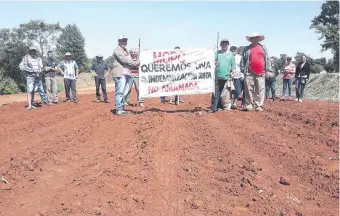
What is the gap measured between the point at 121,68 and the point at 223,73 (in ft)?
7.82

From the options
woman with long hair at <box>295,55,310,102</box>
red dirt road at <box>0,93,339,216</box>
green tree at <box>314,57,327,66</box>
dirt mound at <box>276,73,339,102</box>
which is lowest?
red dirt road at <box>0,93,339,216</box>

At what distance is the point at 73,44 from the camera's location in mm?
41562

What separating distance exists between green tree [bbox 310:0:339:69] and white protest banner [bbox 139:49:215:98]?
104 ft

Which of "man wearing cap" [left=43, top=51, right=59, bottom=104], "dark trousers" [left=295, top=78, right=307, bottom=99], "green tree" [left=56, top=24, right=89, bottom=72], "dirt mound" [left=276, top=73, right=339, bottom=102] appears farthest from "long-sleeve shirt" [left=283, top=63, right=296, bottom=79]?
"green tree" [left=56, top=24, right=89, bottom=72]

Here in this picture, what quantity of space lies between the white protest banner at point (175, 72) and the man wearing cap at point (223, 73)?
9.1 inches

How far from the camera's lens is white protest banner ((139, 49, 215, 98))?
913 centimetres

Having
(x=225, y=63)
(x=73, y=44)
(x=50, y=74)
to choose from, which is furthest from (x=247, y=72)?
(x=73, y=44)

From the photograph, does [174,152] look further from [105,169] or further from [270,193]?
[270,193]

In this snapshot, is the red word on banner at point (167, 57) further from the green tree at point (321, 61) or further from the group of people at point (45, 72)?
the green tree at point (321, 61)

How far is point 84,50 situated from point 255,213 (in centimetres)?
4046

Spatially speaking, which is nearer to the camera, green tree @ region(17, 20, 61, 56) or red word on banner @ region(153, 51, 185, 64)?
red word on banner @ region(153, 51, 185, 64)

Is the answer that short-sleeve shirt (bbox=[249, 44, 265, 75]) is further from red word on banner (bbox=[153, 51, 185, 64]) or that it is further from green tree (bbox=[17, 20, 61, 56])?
green tree (bbox=[17, 20, 61, 56])

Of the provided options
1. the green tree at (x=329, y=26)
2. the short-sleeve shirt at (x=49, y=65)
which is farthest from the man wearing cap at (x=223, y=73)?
the green tree at (x=329, y=26)

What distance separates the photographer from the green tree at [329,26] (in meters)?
42.0
